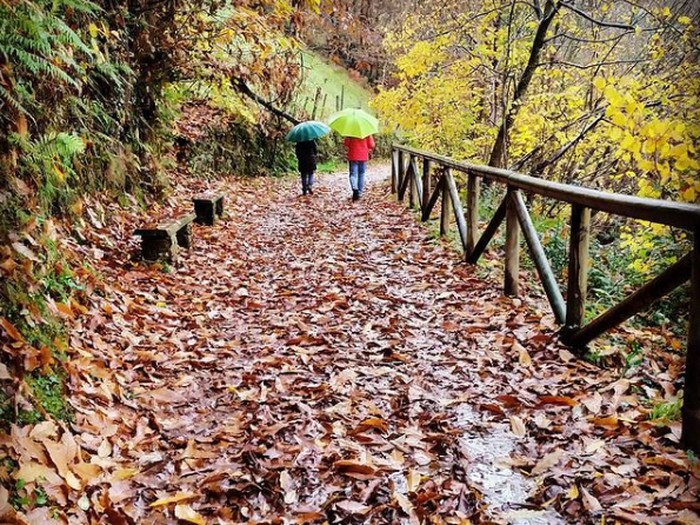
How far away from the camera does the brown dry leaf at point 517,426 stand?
3271mm

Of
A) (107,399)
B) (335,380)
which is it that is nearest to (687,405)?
(335,380)

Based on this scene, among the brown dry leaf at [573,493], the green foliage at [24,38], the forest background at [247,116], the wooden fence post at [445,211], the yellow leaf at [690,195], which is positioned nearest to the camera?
the brown dry leaf at [573,493]

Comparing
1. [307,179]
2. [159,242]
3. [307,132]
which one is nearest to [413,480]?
[159,242]

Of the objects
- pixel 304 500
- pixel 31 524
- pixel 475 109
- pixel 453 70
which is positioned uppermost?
pixel 453 70

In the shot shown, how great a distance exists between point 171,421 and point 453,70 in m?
10.7

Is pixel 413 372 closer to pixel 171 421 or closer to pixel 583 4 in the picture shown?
pixel 171 421

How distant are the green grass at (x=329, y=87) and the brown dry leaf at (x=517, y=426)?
17.4 meters

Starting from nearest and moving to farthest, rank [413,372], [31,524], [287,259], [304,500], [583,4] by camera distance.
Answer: [31,524] < [304,500] < [413,372] < [287,259] < [583,4]

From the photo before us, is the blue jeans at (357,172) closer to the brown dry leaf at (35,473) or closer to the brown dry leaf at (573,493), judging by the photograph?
the brown dry leaf at (573,493)

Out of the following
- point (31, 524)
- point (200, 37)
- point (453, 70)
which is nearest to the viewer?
point (31, 524)

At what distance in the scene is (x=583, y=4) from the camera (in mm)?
10875

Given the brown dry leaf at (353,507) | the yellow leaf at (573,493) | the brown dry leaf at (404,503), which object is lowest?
the brown dry leaf at (353,507)

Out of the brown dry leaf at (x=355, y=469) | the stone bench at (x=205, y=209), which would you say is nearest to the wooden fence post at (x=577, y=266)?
the brown dry leaf at (x=355, y=469)

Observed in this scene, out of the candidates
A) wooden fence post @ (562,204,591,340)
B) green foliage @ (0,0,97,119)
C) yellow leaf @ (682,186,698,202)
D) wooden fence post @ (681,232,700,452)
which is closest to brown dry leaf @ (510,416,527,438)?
wooden fence post @ (681,232,700,452)
